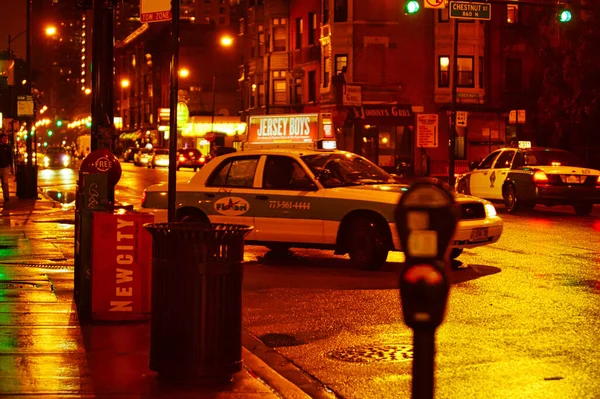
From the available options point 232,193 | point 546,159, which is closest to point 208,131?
point 546,159

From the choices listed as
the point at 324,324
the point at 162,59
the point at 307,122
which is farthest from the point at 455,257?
the point at 162,59

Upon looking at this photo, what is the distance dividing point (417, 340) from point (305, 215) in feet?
33.3

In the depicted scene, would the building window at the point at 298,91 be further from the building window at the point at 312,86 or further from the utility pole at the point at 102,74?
the utility pole at the point at 102,74

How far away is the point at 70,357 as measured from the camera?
25.7 feet

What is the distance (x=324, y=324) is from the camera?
1002 centimetres

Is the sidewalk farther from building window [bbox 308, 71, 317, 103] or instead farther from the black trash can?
building window [bbox 308, 71, 317, 103]

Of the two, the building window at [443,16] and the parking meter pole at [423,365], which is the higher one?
the building window at [443,16]

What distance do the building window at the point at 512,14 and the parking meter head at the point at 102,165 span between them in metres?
47.1

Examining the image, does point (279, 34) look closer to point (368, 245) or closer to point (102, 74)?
point (368, 245)

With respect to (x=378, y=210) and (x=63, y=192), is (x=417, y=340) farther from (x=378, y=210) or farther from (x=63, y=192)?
(x=63, y=192)

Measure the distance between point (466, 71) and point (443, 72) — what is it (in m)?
1.19

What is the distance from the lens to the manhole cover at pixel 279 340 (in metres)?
9.06

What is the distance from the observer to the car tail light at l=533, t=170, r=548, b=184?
954 inches

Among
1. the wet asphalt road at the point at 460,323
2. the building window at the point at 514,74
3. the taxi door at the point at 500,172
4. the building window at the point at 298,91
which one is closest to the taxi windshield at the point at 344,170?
the wet asphalt road at the point at 460,323
